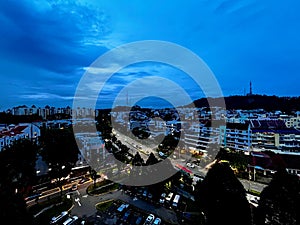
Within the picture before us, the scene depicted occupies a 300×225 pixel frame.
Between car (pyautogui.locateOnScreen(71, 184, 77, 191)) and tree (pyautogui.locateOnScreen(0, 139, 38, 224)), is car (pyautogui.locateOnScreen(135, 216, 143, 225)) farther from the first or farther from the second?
car (pyautogui.locateOnScreen(71, 184, 77, 191))

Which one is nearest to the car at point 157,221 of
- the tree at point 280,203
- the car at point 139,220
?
the car at point 139,220

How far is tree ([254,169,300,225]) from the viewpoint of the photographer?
8.37 ft

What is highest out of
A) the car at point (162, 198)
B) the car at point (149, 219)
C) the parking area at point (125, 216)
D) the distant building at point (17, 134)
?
the distant building at point (17, 134)

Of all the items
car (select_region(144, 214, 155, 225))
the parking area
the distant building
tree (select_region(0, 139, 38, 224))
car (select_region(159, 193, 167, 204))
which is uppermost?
the distant building

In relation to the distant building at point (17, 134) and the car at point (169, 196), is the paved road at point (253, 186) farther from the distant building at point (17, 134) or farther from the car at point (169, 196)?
the distant building at point (17, 134)

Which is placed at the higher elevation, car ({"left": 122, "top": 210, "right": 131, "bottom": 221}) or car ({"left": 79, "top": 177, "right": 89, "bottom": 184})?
car ({"left": 79, "top": 177, "right": 89, "bottom": 184})

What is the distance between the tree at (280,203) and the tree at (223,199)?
238 mm

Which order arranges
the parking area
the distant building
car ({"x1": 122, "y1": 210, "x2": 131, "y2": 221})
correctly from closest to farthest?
the parking area < car ({"x1": 122, "y1": 210, "x2": 131, "y2": 221}) < the distant building

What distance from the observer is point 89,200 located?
5.92m

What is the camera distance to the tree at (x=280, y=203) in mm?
2551

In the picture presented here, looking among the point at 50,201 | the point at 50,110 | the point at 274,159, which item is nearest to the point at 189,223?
the point at 50,201

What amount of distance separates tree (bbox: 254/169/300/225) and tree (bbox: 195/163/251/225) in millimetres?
238

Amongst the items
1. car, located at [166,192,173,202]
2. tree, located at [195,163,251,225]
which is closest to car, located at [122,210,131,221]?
car, located at [166,192,173,202]

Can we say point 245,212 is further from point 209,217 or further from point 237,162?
point 237,162
